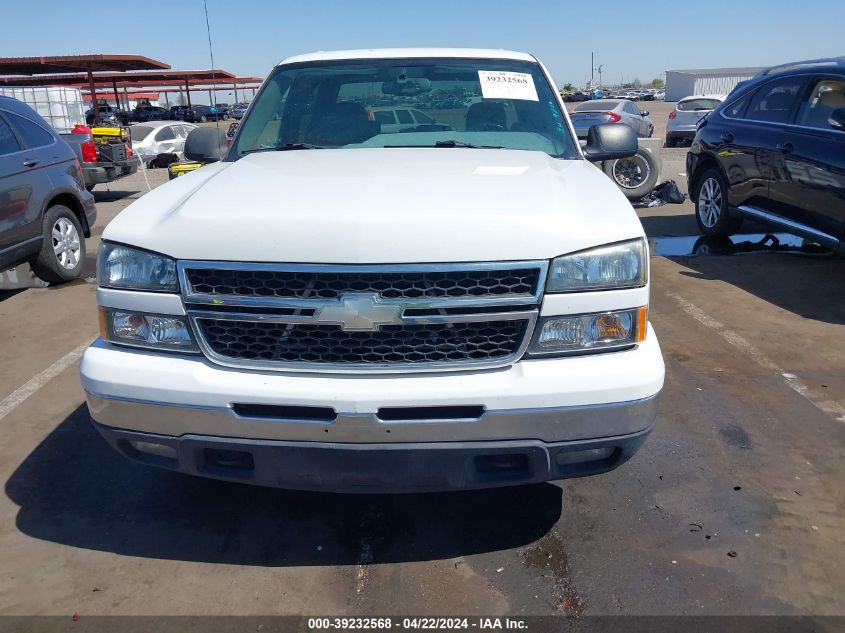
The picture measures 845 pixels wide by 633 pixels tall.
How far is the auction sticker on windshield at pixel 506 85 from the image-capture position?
3.82 metres

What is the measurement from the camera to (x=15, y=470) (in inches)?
132

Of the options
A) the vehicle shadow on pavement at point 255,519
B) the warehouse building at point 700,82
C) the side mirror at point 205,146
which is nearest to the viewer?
the vehicle shadow on pavement at point 255,519

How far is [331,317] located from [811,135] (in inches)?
219

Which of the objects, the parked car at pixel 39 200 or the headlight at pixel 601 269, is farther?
the parked car at pixel 39 200

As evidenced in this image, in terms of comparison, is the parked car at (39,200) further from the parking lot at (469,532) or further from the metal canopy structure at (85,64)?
the metal canopy structure at (85,64)

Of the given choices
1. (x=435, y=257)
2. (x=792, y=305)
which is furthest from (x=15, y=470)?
(x=792, y=305)

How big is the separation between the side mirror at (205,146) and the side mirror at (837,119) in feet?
15.8

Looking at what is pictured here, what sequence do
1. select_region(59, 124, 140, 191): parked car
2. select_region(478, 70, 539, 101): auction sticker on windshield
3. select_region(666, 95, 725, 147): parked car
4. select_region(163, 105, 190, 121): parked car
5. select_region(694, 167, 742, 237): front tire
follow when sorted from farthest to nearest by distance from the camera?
select_region(163, 105, 190, 121): parked car
select_region(666, 95, 725, 147): parked car
select_region(59, 124, 140, 191): parked car
select_region(694, 167, 742, 237): front tire
select_region(478, 70, 539, 101): auction sticker on windshield

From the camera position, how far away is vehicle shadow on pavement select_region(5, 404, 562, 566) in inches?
109

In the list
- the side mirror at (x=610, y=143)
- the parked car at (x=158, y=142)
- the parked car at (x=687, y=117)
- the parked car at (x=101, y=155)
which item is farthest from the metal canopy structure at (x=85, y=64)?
the side mirror at (x=610, y=143)

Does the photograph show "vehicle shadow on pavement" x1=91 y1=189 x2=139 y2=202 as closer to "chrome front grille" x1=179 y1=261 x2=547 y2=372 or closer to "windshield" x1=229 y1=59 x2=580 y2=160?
"windshield" x1=229 y1=59 x2=580 y2=160

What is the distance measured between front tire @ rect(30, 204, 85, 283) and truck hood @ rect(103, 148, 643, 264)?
413 cm

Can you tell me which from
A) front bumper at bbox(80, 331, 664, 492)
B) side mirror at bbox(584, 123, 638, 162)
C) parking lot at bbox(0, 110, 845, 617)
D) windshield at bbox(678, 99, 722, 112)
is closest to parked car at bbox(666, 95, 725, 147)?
windshield at bbox(678, 99, 722, 112)

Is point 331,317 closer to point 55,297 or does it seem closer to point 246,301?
point 246,301
